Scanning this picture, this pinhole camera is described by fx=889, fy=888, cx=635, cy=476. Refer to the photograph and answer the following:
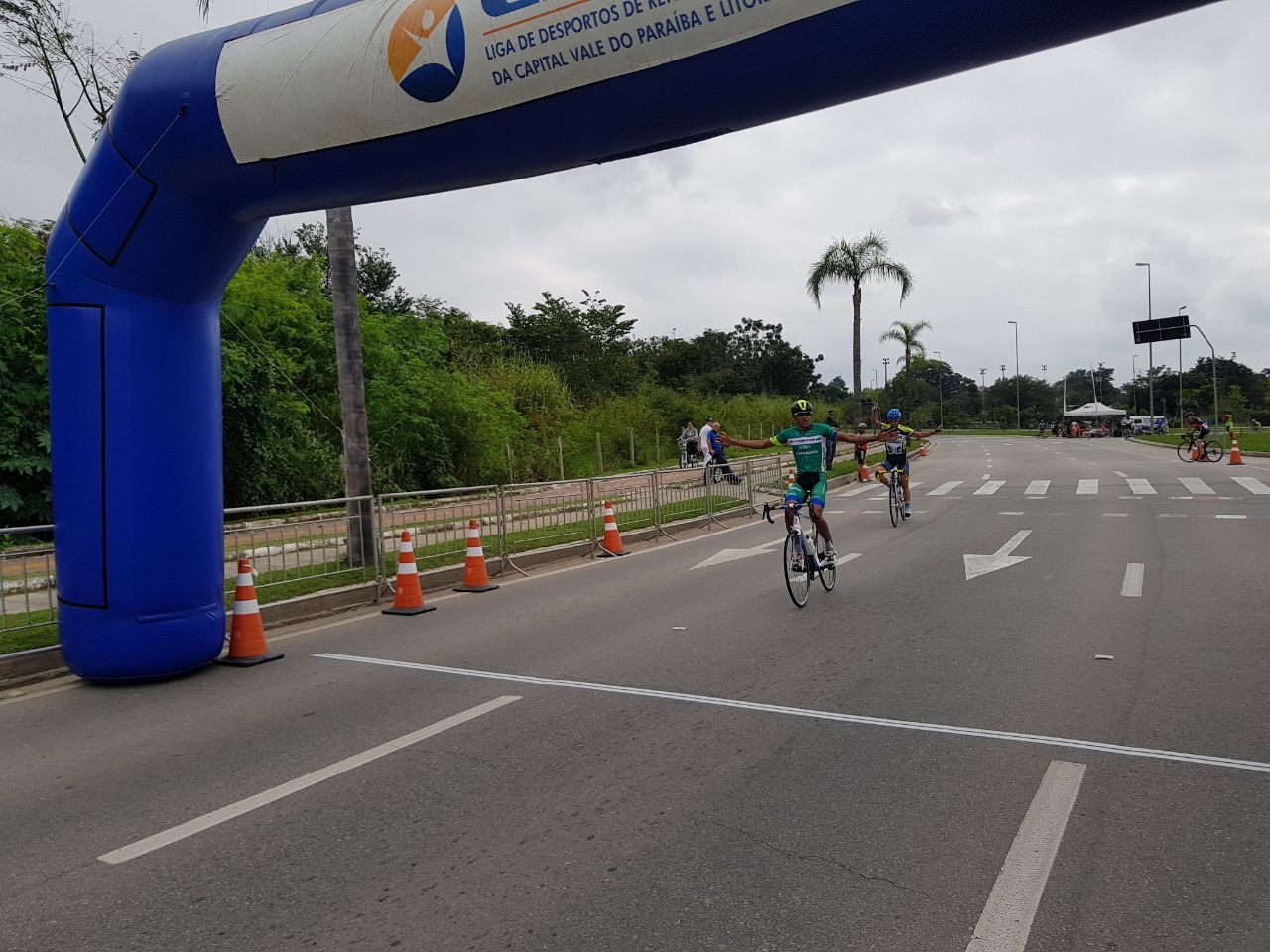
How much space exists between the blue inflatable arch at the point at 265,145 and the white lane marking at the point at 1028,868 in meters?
3.77

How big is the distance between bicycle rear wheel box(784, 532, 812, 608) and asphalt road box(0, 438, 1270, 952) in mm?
356

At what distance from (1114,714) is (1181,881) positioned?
224 cm

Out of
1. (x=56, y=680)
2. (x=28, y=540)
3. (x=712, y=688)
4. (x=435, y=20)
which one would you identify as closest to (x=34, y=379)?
(x=28, y=540)

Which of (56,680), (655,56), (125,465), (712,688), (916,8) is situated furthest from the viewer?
(56,680)

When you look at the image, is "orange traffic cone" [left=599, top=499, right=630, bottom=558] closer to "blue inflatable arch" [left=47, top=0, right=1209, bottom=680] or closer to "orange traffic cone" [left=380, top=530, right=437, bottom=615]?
"orange traffic cone" [left=380, top=530, right=437, bottom=615]

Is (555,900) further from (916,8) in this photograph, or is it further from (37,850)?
(916,8)

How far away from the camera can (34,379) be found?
14953 millimetres

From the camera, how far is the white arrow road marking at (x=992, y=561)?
10.9 meters

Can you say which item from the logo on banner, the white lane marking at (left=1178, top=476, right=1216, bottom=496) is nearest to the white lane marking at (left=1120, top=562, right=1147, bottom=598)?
the logo on banner

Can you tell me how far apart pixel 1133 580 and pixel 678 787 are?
7891mm

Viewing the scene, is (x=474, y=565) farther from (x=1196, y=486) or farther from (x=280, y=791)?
(x=1196, y=486)

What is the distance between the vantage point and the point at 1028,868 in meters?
3.55

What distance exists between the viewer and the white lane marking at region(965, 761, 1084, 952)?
121 inches

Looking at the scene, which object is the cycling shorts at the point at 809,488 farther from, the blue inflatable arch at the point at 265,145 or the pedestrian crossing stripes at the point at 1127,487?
the pedestrian crossing stripes at the point at 1127,487
